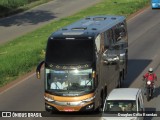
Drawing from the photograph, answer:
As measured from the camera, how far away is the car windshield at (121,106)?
72.2 feet

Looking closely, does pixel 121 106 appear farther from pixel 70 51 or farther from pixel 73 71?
pixel 70 51

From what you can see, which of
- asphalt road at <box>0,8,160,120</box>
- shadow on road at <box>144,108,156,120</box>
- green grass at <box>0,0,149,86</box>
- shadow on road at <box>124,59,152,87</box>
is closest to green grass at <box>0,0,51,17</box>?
green grass at <box>0,0,149,86</box>

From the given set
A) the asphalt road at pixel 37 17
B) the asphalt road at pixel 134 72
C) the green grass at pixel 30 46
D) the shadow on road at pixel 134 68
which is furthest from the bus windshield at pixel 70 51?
the asphalt road at pixel 37 17

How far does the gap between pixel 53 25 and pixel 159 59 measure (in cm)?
2052

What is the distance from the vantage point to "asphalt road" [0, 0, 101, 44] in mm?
57938

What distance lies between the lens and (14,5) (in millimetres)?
74500

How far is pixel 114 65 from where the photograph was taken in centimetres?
2877

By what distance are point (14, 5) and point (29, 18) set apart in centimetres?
871

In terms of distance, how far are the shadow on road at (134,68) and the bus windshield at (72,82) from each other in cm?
763

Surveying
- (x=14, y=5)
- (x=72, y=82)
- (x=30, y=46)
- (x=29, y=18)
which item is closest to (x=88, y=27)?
(x=72, y=82)

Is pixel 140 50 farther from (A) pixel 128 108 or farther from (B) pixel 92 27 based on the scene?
(A) pixel 128 108

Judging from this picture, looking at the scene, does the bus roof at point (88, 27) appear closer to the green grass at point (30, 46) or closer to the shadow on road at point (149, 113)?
the shadow on road at point (149, 113)

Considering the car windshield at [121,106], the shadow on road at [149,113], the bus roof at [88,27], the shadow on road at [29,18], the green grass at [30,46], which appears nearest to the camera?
the car windshield at [121,106]

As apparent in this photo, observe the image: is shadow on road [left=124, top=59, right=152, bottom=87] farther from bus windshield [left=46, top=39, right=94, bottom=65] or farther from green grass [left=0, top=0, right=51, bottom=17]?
green grass [left=0, top=0, right=51, bottom=17]
